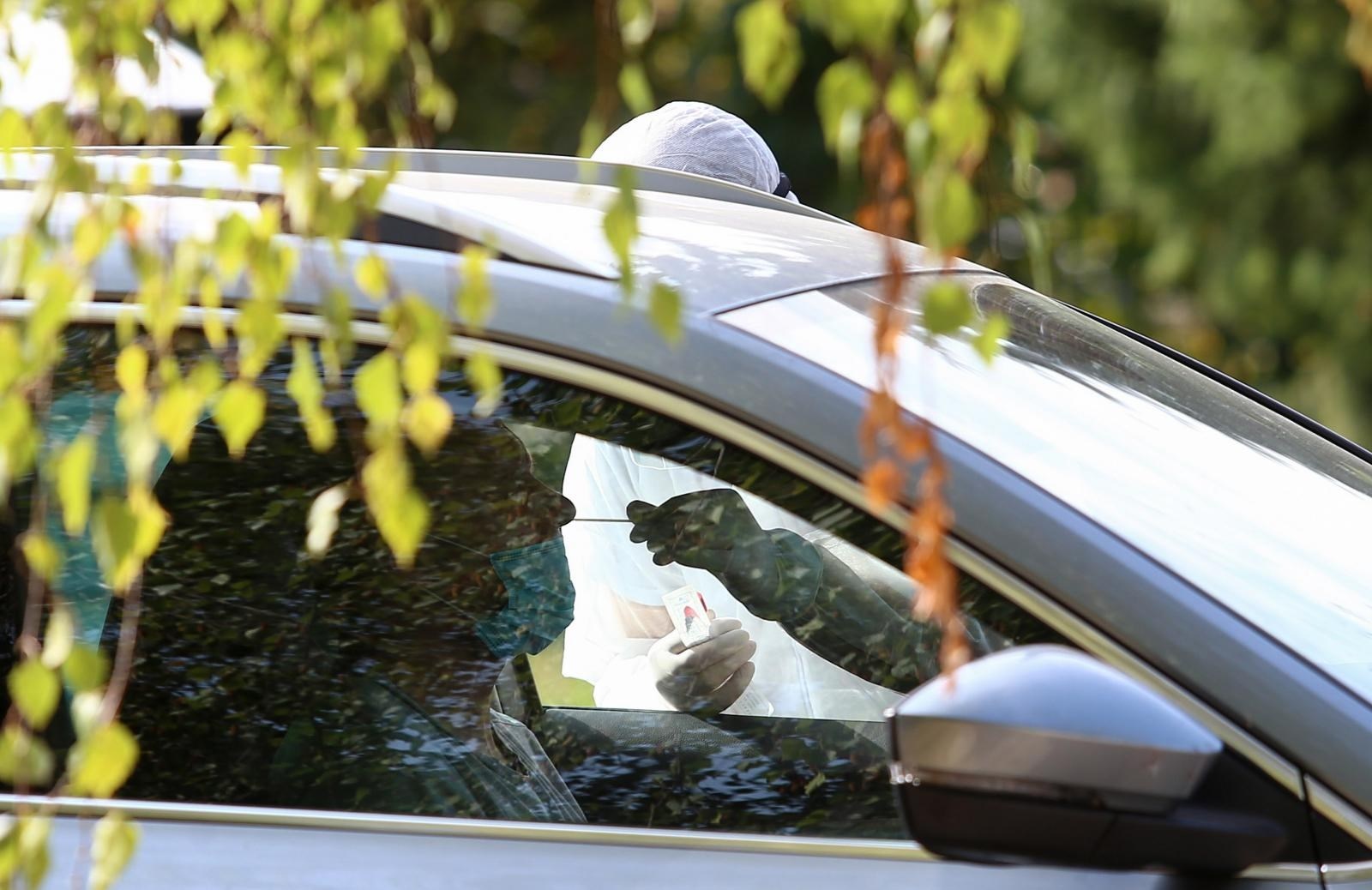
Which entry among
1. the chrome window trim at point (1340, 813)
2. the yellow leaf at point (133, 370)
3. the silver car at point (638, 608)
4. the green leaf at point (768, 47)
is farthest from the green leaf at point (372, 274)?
the chrome window trim at point (1340, 813)

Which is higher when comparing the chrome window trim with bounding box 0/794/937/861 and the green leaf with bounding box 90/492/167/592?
the green leaf with bounding box 90/492/167/592

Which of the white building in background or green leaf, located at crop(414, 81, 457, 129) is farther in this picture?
green leaf, located at crop(414, 81, 457, 129)

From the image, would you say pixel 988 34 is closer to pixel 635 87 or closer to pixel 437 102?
pixel 635 87

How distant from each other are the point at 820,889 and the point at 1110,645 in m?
0.34

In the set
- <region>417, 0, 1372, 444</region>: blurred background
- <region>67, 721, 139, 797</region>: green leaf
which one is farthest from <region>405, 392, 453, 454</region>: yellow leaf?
<region>417, 0, 1372, 444</region>: blurred background

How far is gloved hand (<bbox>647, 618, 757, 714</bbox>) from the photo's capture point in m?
1.64

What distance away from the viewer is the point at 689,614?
5.47ft

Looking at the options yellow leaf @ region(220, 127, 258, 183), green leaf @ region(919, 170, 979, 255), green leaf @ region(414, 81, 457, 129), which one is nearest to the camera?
green leaf @ region(919, 170, 979, 255)

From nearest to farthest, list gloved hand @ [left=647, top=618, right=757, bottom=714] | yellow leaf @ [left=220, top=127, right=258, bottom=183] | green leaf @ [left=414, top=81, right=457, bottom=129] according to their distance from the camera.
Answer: yellow leaf @ [left=220, top=127, right=258, bottom=183] → green leaf @ [left=414, top=81, right=457, bottom=129] → gloved hand @ [left=647, top=618, right=757, bottom=714]

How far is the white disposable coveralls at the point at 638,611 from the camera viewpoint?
1.60 meters

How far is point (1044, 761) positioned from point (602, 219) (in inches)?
23.6

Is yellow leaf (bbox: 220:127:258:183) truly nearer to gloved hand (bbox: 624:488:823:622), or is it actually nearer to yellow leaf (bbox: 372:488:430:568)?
yellow leaf (bbox: 372:488:430:568)

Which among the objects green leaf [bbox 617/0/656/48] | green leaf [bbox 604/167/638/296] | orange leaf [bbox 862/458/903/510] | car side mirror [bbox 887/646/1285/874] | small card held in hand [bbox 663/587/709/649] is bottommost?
small card held in hand [bbox 663/587/709/649]

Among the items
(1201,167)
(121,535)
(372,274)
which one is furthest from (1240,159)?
(121,535)
